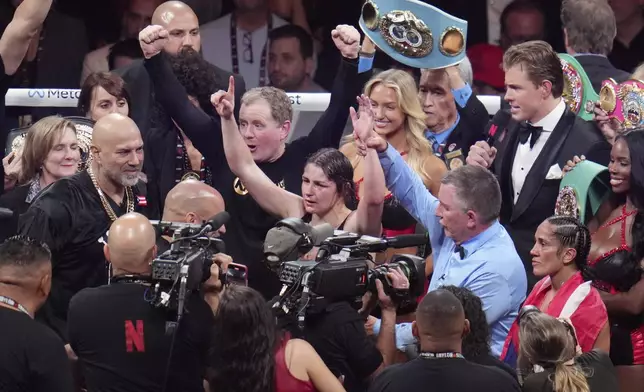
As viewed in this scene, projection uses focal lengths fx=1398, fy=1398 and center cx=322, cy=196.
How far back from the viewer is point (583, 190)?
19.3ft

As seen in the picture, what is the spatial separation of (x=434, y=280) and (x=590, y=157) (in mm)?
1180

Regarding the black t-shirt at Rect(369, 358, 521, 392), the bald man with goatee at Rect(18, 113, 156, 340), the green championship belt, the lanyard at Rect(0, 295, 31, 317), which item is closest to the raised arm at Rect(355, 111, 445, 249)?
the green championship belt

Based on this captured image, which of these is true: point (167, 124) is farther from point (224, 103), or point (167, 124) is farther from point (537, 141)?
point (537, 141)

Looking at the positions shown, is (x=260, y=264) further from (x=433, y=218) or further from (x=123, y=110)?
(x=123, y=110)

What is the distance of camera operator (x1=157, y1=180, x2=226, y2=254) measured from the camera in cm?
543

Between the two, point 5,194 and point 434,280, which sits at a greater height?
point 5,194

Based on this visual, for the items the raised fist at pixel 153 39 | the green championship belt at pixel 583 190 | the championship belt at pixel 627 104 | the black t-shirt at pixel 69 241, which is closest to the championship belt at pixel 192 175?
the raised fist at pixel 153 39

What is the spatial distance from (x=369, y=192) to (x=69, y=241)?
4.04 feet

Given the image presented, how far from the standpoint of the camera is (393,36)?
6.39 metres

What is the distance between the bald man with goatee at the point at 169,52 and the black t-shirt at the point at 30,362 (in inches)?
93.9

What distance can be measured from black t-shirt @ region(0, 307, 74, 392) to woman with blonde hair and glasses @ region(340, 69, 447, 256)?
209cm

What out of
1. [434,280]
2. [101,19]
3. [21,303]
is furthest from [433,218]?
[101,19]

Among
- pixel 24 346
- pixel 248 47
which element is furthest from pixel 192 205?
pixel 248 47

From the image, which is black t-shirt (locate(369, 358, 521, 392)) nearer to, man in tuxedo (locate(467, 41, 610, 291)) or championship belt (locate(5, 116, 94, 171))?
man in tuxedo (locate(467, 41, 610, 291))
